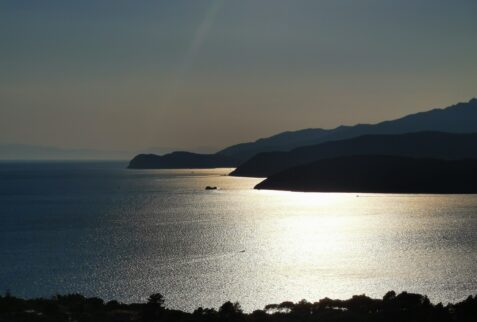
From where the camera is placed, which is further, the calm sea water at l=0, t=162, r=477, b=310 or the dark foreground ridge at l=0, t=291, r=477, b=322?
the calm sea water at l=0, t=162, r=477, b=310

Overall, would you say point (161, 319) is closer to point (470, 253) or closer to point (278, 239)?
point (470, 253)

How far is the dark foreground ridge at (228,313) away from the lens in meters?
45.3

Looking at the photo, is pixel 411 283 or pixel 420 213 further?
pixel 420 213

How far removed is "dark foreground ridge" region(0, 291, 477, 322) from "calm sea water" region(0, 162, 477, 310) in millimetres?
15109

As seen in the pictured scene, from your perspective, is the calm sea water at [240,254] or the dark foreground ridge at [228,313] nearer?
the dark foreground ridge at [228,313]

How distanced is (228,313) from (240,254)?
5459 cm

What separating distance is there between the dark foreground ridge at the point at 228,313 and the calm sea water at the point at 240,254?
1511 centimetres

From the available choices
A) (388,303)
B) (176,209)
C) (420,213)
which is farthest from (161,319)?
(176,209)

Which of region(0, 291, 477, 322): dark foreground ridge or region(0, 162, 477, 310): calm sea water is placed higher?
→ region(0, 291, 477, 322): dark foreground ridge

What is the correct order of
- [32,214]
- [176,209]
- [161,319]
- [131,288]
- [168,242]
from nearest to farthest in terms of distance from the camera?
[161,319] → [131,288] → [168,242] → [32,214] → [176,209]

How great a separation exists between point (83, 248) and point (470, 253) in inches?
2547

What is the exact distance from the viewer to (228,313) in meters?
46.2

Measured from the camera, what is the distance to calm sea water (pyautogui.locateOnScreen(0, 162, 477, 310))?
7212 cm

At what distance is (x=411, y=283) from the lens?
7369 centimetres
